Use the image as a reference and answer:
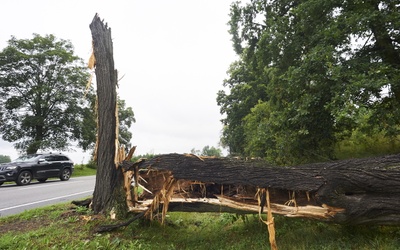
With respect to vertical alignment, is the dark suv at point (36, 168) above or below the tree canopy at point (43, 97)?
below

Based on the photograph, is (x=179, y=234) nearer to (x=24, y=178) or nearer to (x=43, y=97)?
(x=24, y=178)

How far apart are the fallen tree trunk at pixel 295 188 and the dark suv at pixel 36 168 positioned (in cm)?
1084

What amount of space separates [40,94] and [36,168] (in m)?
14.1

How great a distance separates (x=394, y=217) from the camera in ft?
13.2

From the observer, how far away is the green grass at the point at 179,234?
4.29 meters

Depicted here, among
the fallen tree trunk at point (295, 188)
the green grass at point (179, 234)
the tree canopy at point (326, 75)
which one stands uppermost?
the tree canopy at point (326, 75)

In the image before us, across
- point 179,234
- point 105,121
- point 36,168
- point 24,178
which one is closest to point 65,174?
point 36,168

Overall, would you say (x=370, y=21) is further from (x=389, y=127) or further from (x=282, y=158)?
(x=282, y=158)

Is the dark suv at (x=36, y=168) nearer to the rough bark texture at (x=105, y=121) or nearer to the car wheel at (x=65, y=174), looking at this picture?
the car wheel at (x=65, y=174)

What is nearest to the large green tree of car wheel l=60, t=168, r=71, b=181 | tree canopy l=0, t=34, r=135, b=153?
tree canopy l=0, t=34, r=135, b=153

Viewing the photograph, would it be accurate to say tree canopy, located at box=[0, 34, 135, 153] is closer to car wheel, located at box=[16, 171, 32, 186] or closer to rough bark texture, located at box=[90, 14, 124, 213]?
car wheel, located at box=[16, 171, 32, 186]

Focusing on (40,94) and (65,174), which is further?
(40,94)

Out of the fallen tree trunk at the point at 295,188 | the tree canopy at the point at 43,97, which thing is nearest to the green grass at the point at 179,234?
the fallen tree trunk at the point at 295,188

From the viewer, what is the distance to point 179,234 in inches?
219
